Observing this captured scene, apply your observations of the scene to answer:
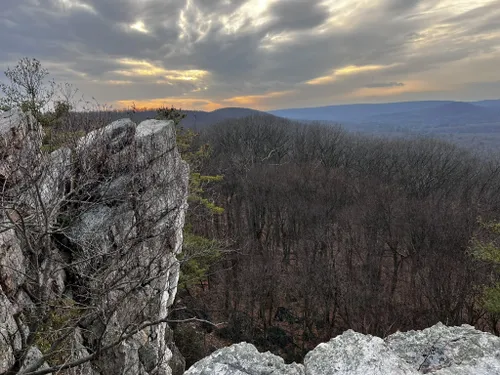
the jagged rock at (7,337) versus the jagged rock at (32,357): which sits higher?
the jagged rock at (7,337)

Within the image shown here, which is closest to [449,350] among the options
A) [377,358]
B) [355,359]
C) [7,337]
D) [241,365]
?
[377,358]

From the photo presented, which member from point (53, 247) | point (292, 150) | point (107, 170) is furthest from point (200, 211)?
point (292, 150)

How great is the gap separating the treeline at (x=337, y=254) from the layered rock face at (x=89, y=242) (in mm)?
6393

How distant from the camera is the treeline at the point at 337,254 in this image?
19203 mm

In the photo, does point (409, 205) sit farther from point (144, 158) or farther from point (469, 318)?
point (144, 158)

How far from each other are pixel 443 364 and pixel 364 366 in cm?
138

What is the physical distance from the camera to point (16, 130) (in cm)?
902

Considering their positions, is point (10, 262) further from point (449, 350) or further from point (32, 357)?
point (449, 350)

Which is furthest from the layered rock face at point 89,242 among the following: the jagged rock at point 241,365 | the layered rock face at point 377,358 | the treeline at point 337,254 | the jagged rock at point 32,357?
the treeline at point 337,254

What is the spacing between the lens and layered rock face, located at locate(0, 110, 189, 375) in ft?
22.3

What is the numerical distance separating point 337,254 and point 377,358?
900 inches

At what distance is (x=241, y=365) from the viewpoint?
4.82m

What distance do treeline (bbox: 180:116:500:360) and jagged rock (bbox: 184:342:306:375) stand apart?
28.8 feet

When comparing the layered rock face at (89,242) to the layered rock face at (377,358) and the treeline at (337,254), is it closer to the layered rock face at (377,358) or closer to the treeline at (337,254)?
the layered rock face at (377,358)
